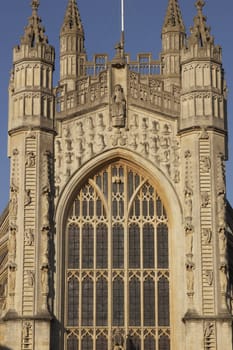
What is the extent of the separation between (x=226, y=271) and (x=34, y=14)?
13090mm

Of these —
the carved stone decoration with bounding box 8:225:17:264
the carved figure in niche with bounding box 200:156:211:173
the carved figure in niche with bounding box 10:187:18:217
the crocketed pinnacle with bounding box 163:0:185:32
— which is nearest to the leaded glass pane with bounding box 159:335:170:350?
the carved stone decoration with bounding box 8:225:17:264

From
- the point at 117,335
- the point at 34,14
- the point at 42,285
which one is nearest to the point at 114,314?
the point at 117,335

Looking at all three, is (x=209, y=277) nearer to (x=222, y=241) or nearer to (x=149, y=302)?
(x=222, y=241)

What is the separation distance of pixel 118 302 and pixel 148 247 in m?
2.45

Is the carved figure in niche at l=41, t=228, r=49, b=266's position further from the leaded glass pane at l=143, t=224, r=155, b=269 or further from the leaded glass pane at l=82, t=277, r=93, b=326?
the leaded glass pane at l=143, t=224, r=155, b=269

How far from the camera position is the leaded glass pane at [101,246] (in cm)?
3384

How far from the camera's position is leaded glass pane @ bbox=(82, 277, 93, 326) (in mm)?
33281

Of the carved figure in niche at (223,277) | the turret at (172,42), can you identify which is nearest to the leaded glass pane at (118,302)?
the carved figure in niche at (223,277)

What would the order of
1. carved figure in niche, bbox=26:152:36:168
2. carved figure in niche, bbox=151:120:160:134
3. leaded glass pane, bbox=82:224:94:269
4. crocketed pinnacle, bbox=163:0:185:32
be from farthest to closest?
crocketed pinnacle, bbox=163:0:185:32
carved figure in niche, bbox=151:120:160:134
leaded glass pane, bbox=82:224:94:269
carved figure in niche, bbox=26:152:36:168

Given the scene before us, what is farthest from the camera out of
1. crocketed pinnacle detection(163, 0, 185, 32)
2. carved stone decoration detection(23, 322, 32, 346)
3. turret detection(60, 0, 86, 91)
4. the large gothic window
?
crocketed pinnacle detection(163, 0, 185, 32)

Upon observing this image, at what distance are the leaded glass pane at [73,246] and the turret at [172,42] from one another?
17.5 meters

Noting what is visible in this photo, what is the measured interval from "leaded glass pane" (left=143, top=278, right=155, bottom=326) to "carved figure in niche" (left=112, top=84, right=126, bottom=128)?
6.34 metres

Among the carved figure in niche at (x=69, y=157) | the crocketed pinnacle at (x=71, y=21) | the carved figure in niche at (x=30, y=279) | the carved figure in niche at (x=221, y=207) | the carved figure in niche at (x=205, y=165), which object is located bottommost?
the carved figure in niche at (x=30, y=279)

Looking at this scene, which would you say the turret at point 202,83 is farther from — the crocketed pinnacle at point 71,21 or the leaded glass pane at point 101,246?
the crocketed pinnacle at point 71,21
